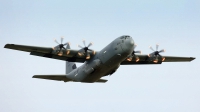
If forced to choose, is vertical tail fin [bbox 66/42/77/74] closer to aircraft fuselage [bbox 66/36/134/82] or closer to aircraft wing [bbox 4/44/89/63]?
Answer: aircraft fuselage [bbox 66/36/134/82]

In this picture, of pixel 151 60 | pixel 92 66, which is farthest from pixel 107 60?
pixel 151 60

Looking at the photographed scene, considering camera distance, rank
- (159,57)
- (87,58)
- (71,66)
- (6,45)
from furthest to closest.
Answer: (71,66) < (159,57) < (87,58) < (6,45)

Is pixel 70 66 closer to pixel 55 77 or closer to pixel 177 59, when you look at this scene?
pixel 55 77

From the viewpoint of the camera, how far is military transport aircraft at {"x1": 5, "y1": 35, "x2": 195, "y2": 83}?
47.2m

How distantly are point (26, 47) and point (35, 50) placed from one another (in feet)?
5.34

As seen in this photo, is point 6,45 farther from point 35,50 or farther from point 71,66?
point 71,66

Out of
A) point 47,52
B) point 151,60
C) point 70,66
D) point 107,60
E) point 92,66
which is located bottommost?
point 70,66

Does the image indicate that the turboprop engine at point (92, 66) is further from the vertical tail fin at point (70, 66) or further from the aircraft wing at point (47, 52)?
the vertical tail fin at point (70, 66)

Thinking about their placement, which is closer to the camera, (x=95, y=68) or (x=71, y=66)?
(x=95, y=68)

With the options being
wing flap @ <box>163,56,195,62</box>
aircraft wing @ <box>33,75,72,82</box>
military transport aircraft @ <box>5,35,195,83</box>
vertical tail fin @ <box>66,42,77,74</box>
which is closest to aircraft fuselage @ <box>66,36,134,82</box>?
military transport aircraft @ <box>5,35,195,83</box>

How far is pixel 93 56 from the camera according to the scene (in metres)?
50.8

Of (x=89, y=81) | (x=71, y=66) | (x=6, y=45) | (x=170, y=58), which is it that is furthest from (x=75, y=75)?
(x=170, y=58)

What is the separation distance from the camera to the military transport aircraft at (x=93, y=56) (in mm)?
47219

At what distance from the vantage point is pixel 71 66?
5897 centimetres
